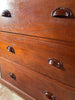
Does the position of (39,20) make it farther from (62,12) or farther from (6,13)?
(6,13)

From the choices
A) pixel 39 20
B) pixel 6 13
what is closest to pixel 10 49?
pixel 6 13

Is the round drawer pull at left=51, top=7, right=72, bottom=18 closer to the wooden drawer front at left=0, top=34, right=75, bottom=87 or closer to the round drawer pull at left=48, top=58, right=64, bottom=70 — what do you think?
the wooden drawer front at left=0, top=34, right=75, bottom=87

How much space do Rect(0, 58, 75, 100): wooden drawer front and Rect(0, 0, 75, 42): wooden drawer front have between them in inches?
12.6

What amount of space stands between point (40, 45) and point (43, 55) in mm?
69

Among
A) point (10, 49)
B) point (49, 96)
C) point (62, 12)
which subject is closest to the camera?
point (62, 12)

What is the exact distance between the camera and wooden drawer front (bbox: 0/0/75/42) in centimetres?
55

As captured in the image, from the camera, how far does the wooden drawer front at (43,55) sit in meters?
0.61

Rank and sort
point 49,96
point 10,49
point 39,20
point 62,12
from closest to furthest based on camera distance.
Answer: point 62,12 < point 39,20 < point 49,96 < point 10,49

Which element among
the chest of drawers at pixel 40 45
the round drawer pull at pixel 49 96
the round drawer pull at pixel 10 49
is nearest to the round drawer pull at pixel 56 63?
the chest of drawers at pixel 40 45

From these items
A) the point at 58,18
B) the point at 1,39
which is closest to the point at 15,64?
the point at 1,39

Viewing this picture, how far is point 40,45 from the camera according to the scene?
697 millimetres

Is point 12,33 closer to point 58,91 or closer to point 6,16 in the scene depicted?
point 6,16

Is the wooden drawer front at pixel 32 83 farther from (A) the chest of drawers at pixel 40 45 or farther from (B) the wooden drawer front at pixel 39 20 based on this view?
(B) the wooden drawer front at pixel 39 20

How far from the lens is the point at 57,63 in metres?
0.65
